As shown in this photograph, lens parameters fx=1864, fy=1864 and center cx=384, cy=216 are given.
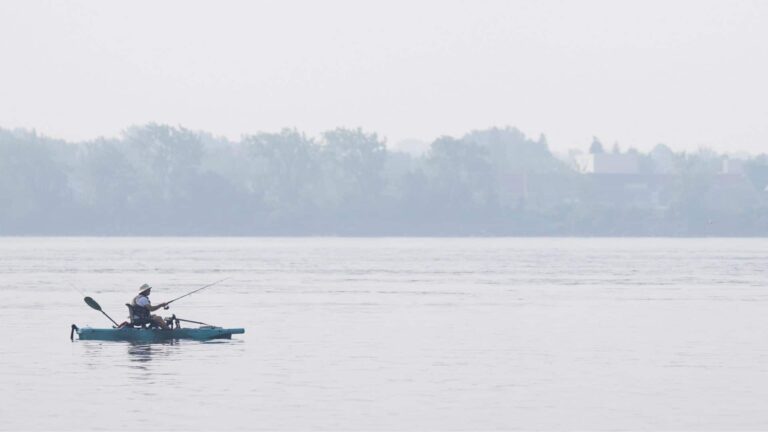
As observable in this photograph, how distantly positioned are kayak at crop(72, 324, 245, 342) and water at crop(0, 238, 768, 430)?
1.24 feet

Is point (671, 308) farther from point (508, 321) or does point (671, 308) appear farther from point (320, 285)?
point (320, 285)

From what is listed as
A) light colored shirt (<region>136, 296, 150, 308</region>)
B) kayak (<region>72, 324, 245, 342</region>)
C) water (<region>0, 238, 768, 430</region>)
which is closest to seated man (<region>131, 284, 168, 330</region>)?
light colored shirt (<region>136, 296, 150, 308</region>)

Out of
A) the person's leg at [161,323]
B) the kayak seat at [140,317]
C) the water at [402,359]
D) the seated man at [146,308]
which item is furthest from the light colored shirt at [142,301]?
the water at [402,359]

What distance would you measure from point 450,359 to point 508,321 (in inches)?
549

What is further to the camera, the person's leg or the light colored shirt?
the person's leg

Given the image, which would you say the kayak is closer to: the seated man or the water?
the seated man

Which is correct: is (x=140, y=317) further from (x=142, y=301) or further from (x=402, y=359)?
(x=402, y=359)

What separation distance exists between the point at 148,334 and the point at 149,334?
0.14ft

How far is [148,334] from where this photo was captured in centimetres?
4778

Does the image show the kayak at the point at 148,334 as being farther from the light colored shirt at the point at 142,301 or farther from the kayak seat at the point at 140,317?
the light colored shirt at the point at 142,301

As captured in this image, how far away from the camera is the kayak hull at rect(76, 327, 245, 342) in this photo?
47.7 m

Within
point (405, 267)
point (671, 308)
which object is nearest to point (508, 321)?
point (671, 308)

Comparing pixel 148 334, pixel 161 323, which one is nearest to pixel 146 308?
pixel 161 323

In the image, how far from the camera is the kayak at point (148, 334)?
4769 centimetres
